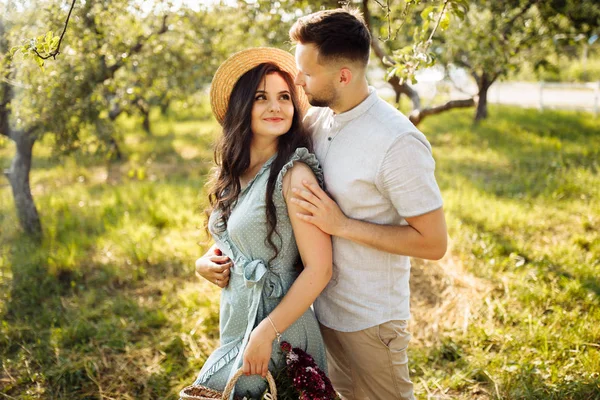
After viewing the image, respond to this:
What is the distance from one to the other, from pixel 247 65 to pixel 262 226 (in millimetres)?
783

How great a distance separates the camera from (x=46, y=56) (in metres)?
2.21

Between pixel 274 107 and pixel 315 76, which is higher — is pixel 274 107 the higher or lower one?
the lower one

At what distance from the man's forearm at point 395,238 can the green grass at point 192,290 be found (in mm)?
1392

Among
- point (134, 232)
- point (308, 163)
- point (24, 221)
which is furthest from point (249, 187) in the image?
point (24, 221)

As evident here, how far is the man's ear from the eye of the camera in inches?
82.5

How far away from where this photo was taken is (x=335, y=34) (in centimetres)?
205

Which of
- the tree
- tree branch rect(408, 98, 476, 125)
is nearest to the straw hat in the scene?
the tree

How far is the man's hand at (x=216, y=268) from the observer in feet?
7.89

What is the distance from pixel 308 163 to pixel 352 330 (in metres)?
0.75

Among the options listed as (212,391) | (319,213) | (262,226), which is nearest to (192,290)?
(212,391)

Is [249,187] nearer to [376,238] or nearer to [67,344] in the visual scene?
[376,238]

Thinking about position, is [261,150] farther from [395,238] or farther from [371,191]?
[395,238]

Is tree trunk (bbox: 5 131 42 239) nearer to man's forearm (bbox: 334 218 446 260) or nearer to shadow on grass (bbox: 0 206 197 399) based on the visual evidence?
shadow on grass (bbox: 0 206 197 399)

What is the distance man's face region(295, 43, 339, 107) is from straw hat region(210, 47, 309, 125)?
0.89 ft
